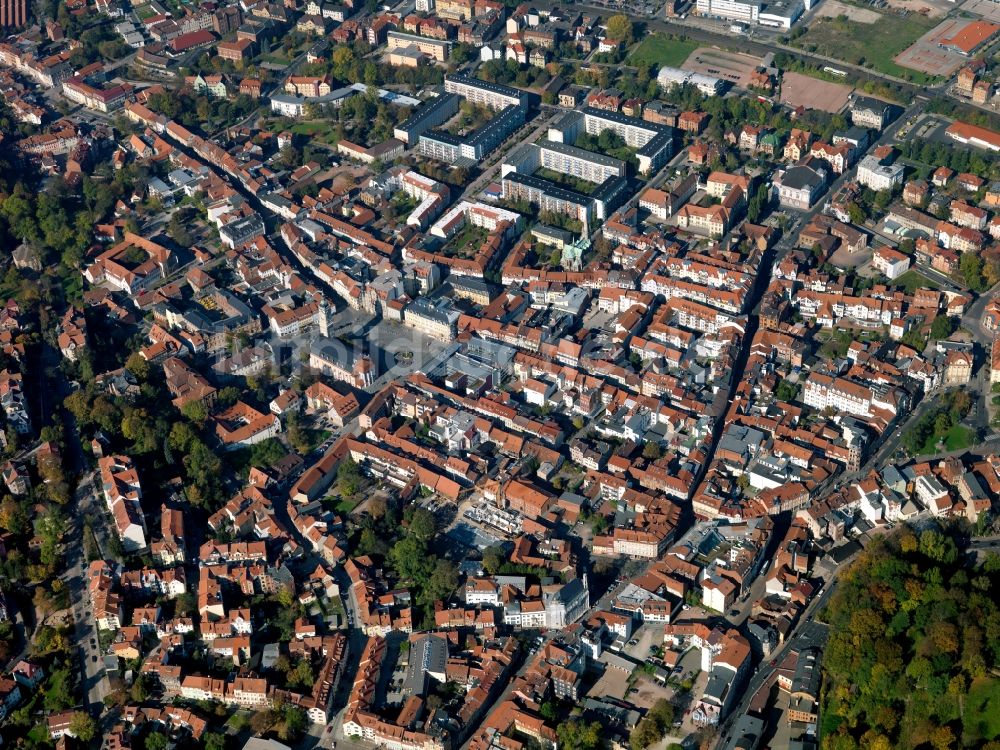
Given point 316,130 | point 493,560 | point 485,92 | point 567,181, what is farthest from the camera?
point 485,92

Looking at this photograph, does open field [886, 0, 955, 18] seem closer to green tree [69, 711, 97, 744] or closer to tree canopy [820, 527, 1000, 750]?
tree canopy [820, 527, 1000, 750]

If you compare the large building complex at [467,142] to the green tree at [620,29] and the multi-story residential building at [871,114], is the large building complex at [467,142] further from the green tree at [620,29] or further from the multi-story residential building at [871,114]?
the multi-story residential building at [871,114]

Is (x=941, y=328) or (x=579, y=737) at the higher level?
(x=941, y=328)

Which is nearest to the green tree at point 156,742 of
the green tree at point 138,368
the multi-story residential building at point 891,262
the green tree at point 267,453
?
the green tree at point 267,453

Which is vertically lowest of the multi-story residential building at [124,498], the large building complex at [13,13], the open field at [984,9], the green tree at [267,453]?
the multi-story residential building at [124,498]

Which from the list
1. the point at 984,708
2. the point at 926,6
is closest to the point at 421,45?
the point at 926,6

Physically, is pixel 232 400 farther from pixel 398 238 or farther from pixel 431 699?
pixel 431 699

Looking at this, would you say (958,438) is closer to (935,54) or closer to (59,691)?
(59,691)

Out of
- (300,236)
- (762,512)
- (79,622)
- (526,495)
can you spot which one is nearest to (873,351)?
(762,512)
